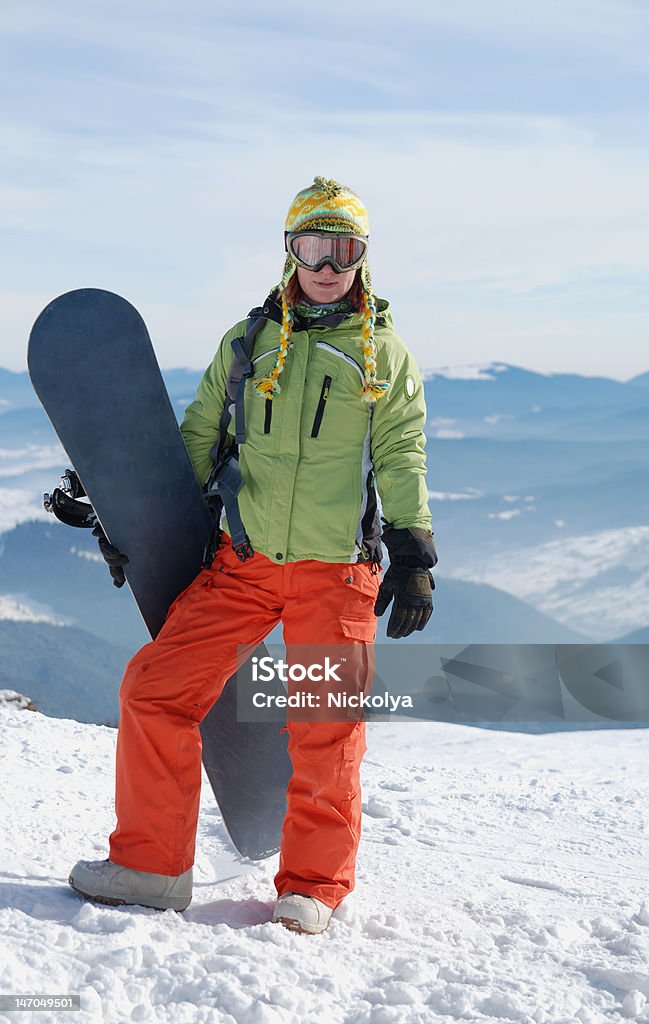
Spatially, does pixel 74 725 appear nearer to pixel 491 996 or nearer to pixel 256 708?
pixel 256 708

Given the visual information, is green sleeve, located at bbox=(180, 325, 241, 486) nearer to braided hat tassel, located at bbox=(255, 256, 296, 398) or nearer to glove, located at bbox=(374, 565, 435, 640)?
braided hat tassel, located at bbox=(255, 256, 296, 398)

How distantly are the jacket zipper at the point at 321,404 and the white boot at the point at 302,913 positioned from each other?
56.8 inches

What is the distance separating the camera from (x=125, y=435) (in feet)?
11.1

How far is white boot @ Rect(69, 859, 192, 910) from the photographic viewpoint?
3090 mm

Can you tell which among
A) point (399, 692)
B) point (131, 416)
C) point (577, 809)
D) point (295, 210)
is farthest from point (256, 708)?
point (577, 809)

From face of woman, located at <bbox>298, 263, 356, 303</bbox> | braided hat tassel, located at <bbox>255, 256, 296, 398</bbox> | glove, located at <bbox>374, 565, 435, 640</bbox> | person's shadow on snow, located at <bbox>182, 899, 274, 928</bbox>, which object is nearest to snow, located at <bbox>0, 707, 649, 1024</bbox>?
person's shadow on snow, located at <bbox>182, 899, 274, 928</bbox>

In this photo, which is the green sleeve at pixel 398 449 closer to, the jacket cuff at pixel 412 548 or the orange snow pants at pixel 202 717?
the jacket cuff at pixel 412 548

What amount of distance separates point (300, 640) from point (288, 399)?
29.9 inches

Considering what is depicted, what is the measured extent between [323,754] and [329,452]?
3.11ft

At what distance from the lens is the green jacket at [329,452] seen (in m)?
3.14

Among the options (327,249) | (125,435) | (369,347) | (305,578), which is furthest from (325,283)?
(305,578)

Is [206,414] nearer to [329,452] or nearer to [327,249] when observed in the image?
[329,452]

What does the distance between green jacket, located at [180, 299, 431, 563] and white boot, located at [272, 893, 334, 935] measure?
105cm

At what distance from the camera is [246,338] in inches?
129
